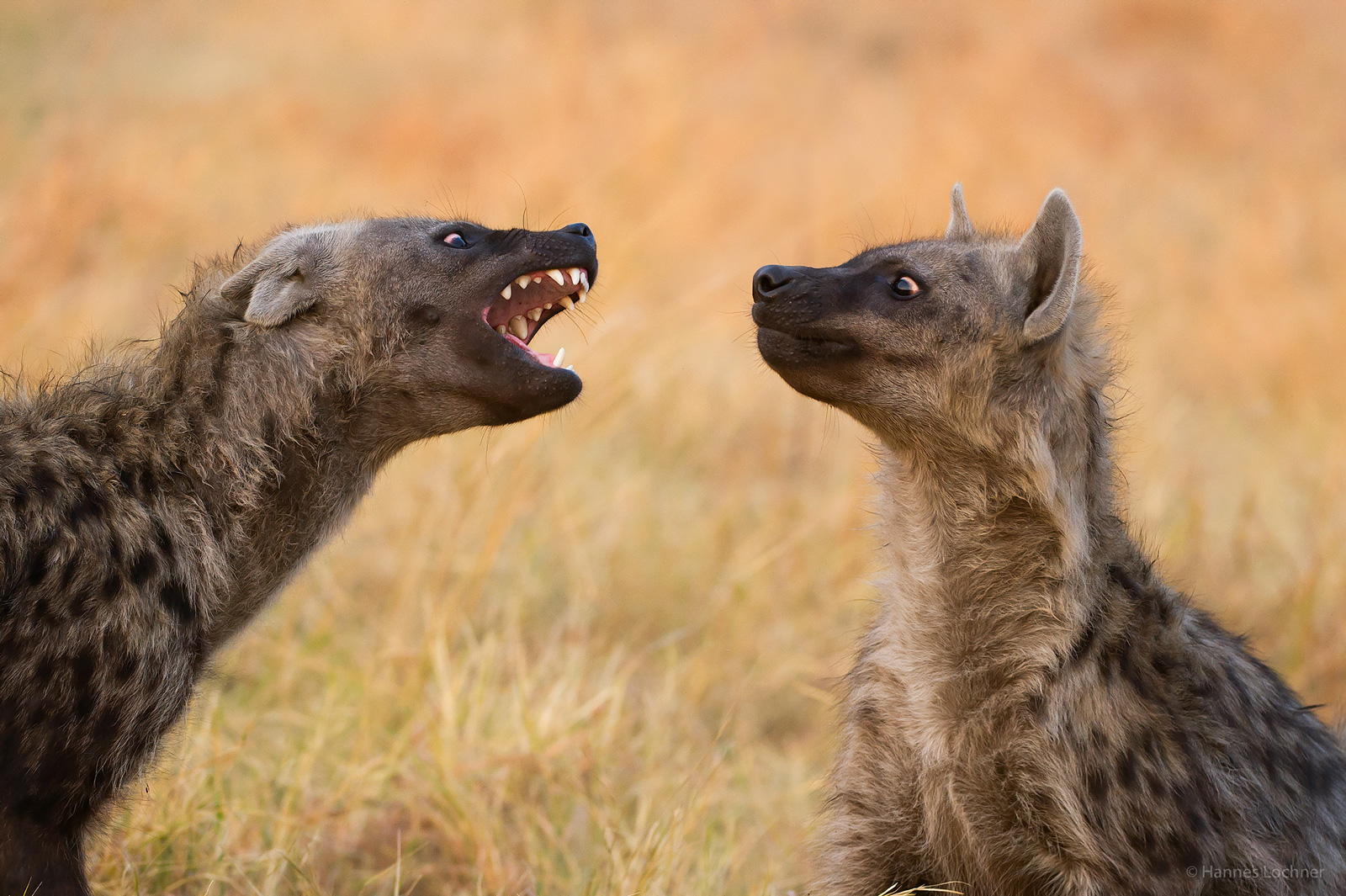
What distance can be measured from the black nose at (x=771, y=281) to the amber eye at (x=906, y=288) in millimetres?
304

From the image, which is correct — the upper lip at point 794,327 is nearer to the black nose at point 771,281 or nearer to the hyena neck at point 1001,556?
the black nose at point 771,281

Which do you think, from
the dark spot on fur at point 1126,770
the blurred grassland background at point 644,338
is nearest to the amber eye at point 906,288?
the blurred grassland background at point 644,338

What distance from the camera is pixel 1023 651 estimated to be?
3592mm

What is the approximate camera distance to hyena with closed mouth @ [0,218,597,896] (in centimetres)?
312

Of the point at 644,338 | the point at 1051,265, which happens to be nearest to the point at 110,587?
the point at 1051,265

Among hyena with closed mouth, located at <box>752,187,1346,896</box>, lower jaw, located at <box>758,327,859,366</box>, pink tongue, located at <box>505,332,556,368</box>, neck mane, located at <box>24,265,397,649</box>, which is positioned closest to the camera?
hyena with closed mouth, located at <box>752,187,1346,896</box>

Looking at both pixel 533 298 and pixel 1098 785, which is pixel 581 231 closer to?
pixel 533 298

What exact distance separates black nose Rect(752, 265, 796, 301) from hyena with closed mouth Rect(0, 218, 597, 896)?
0.59m

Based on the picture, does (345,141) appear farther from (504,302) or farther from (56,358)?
(504,302)

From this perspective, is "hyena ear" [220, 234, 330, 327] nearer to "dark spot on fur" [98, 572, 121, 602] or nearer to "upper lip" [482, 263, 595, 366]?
"upper lip" [482, 263, 595, 366]

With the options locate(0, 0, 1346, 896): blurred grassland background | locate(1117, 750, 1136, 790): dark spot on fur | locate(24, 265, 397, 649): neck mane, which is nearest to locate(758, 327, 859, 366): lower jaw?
locate(0, 0, 1346, 896): blurred grassland background

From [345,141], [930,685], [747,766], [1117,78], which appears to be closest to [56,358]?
[747,766]

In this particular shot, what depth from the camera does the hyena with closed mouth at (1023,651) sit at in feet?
11.2

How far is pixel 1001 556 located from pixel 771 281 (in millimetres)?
1032
